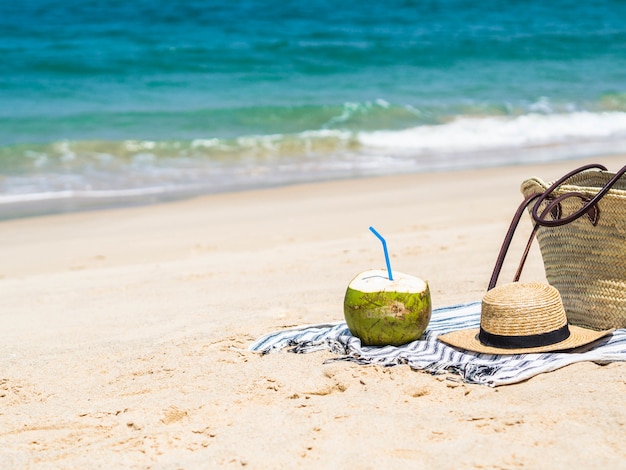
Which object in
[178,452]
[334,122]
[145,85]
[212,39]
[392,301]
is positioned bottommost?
[178,452]

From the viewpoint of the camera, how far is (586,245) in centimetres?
323

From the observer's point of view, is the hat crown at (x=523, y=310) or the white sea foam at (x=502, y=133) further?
the white sea foam at (x=502, y=133)

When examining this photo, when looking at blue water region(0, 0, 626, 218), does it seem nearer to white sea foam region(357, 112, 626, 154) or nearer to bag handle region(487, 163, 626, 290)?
white sea foam region(357, 112, 626, 154)

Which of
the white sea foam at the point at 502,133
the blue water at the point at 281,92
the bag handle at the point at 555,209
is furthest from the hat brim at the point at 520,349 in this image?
the white sea foam at the point at 502,133

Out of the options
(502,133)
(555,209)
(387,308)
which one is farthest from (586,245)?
(502,133)

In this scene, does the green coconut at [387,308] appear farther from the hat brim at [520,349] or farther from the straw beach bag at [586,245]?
the straw beach bag at [586,245]

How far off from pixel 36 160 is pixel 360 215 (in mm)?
4924

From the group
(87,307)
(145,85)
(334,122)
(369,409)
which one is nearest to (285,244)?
(87,307)

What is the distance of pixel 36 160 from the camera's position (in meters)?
10.0

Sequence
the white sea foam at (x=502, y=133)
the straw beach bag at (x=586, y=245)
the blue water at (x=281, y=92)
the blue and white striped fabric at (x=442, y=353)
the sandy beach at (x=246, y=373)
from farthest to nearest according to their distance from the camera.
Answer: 1. the white sea foam at (x=502, y=133)
2. the blue water at (x=281, y=92)
3. the straw beach bag at (x=586, y=245)
4. the blue and white striped fabric at (x=442, y=353)
5. the sandy beach at (x=246, y=373)

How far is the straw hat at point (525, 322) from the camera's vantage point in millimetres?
2910

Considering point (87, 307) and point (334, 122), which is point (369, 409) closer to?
point (87, 307)

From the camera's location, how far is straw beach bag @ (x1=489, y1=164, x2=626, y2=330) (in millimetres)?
3084

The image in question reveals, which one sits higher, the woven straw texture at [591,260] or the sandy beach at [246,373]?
the woven straw texture at [591,260]
